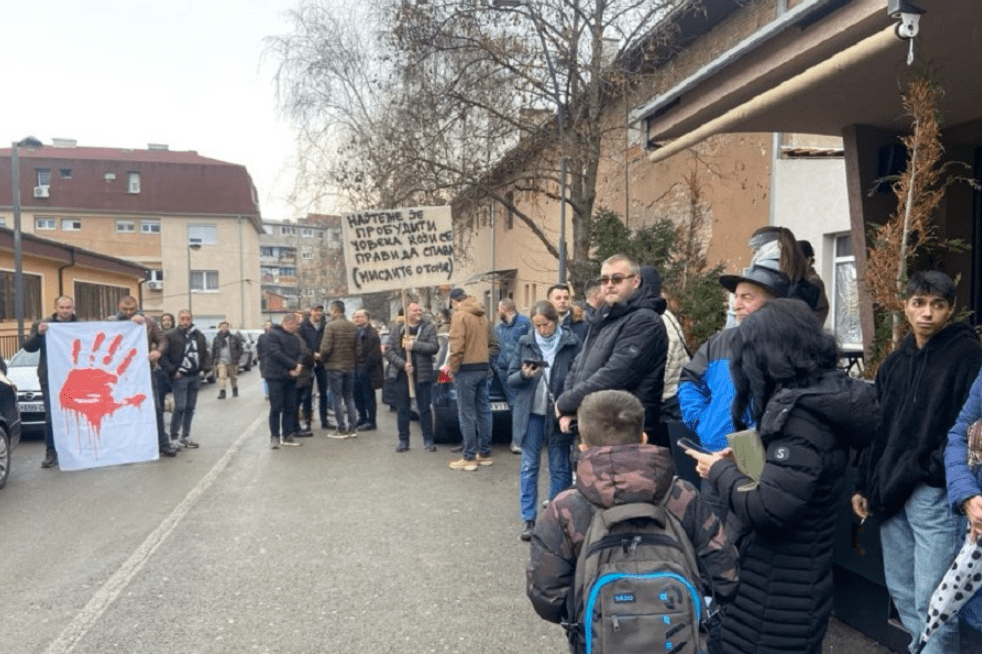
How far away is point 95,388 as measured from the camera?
9.70 meters

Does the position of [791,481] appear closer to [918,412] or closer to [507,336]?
[918,412]

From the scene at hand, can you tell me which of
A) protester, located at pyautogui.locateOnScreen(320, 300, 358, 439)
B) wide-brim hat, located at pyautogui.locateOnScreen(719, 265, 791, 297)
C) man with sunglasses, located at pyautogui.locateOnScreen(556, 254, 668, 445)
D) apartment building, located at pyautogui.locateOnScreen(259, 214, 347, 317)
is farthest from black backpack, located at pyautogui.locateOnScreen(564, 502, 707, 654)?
apartment building, located at pyautogui.locateOnScreen(259, 214, 347, 317)

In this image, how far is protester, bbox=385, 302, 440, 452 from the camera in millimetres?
10328

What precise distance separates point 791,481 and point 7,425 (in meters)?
8.26

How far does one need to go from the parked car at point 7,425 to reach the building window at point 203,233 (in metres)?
54.4

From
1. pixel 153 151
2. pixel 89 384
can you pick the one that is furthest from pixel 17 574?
pixel 153 151

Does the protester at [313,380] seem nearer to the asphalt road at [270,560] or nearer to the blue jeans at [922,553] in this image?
the asphalt road at [270,560]

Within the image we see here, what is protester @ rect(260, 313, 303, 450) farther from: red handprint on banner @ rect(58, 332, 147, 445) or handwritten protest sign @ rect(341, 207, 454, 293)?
red handprint on banner @ rect(58, 332, 147, 445)

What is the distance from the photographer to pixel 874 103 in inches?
232

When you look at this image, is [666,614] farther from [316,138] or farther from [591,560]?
[316,138]

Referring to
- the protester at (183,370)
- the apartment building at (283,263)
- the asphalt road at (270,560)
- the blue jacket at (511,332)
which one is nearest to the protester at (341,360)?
the protester at (183,370)

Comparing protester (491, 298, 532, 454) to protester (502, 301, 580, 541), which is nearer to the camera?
protester (502, 301, 580, 541)

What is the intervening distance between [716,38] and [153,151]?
61.9m

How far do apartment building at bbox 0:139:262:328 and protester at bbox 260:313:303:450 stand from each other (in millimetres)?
49583
